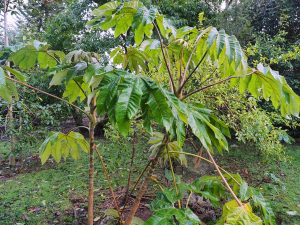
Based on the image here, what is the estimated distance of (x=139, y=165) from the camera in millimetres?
3533

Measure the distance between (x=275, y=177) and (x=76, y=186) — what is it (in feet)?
6.39

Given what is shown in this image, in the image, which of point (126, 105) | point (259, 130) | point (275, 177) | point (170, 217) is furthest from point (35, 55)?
point (275, 177)

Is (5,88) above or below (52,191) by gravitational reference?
above

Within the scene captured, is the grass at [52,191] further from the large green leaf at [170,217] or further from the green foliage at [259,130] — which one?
the large green leaf at [170,217]

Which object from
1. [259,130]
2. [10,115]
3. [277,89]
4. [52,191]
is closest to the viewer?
[277,89]

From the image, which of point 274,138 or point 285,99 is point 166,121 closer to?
point 285,99

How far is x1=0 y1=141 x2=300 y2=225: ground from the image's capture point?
238 cm

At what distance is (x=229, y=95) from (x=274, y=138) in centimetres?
52

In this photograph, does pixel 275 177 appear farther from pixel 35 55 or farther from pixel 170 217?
pixel 35 55

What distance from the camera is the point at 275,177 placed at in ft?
7.79

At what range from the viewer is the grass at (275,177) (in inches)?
96.4

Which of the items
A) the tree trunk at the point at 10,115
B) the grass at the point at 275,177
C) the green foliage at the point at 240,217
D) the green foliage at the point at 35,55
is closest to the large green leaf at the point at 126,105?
the green foliage at the point at 240,217

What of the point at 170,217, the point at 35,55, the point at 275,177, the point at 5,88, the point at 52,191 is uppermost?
the point at 35,55

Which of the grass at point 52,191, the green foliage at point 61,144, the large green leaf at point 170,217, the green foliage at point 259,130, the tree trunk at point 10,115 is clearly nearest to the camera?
the large green leaf at point 170,217
